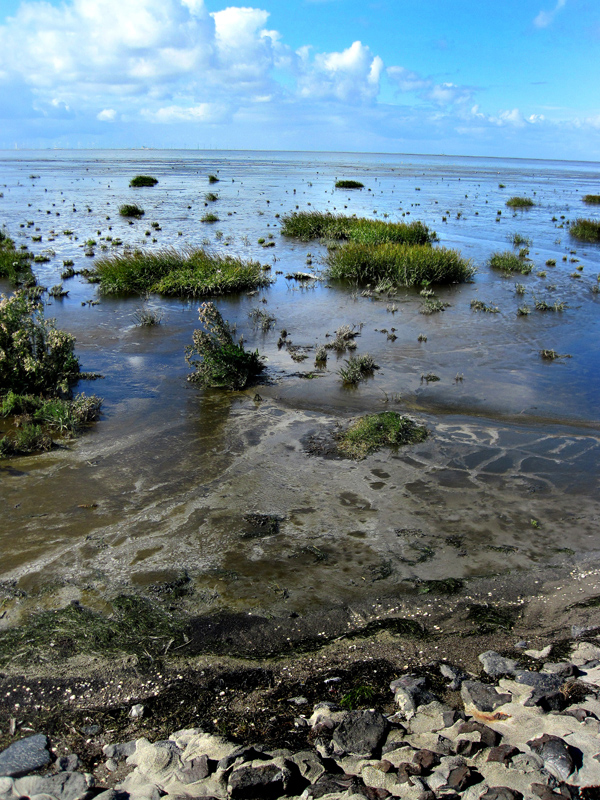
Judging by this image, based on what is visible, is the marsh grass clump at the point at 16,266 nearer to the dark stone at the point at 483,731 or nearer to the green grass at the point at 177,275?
the green grass at the point at 177,275

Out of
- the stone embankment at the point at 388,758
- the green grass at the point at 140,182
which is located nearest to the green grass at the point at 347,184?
the green grass at the point at 140,182

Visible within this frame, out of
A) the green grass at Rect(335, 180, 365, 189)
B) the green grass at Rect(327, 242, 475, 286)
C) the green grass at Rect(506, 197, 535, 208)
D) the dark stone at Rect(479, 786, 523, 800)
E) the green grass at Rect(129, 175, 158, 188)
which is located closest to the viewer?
the dark stone at Rect(479, 786, 523, 800)

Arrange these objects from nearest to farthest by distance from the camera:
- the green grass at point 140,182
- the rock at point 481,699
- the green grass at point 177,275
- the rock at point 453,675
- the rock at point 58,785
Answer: the rock at point 58,785
the rock at point 481,699
the rock at point 453,675
the green grass at point 177,275
the green grass at point 140,182

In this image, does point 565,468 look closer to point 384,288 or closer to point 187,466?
point 187,466

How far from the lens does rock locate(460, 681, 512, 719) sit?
3.82m

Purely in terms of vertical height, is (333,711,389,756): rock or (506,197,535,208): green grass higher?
(506,197,535,208): green grass

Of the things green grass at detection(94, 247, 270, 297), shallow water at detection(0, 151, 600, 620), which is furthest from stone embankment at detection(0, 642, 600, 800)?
green grass at detection(94, 247, 270, 297)

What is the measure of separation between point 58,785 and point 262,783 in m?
1.23

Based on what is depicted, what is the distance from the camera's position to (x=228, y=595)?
17.9 ft

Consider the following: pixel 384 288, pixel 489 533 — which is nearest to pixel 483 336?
pixel 384 288

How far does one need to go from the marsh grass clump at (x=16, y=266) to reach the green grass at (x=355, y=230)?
14.1 m

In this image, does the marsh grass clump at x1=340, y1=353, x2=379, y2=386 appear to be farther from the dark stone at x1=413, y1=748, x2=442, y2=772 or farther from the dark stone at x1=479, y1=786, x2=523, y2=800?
the dark stone at x1=479, y1=786, x2=523, y2=800

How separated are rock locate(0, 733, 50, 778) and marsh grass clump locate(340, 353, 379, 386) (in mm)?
8731

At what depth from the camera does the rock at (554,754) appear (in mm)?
3141
